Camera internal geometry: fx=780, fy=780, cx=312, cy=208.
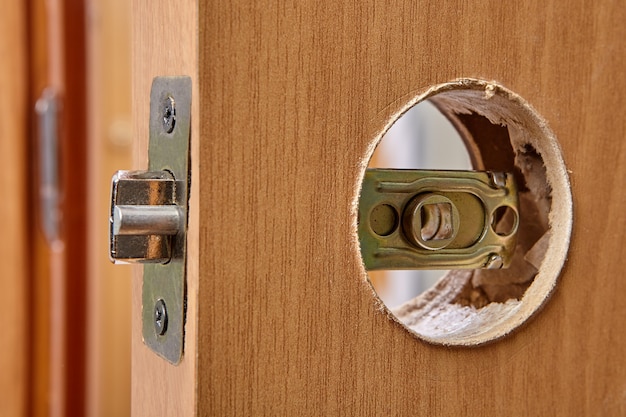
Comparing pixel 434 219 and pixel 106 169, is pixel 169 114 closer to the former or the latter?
pixel 434 219

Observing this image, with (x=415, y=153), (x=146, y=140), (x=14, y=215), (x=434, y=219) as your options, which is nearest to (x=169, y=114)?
(x=146, y=140)

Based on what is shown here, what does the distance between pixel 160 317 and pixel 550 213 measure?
18 cm

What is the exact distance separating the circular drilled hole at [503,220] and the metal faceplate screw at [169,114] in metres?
0.18

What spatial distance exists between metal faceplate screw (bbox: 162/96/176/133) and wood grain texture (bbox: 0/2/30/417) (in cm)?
62

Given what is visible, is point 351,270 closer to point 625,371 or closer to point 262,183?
point 262,183

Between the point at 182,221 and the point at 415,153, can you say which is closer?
the point at 182,221

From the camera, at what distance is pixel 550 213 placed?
36 centimetres

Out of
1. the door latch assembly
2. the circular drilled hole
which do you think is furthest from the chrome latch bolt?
the circular drilled hole

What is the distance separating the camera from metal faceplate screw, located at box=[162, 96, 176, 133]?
0.94 feet

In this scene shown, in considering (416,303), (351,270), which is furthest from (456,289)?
(351,270)

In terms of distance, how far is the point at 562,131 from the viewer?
34 cm

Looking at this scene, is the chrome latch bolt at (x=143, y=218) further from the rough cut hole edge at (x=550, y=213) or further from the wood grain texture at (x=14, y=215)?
the wood grain texture at (x=14, y=215)

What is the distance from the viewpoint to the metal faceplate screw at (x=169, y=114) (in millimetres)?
285

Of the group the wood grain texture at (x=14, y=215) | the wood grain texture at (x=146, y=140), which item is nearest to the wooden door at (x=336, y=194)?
the wood grain texture at (x=146, y=140)
